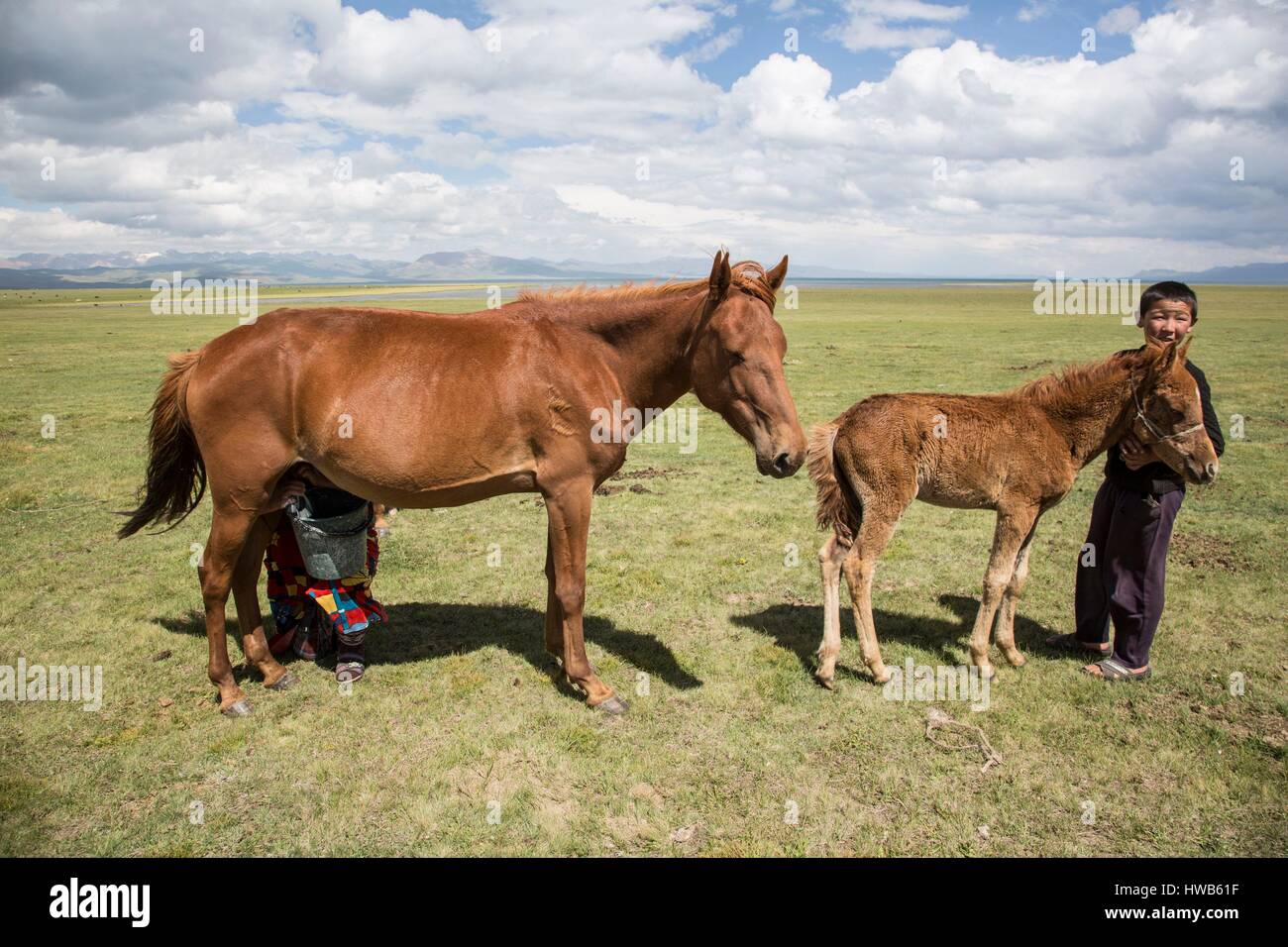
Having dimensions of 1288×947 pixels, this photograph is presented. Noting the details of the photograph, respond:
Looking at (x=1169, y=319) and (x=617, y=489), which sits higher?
(x=1169, y=319)

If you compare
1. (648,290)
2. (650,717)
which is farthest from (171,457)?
(650,717)

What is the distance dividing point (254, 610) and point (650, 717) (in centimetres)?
327

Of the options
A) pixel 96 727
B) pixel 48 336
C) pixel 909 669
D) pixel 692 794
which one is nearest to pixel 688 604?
pixel 909 669

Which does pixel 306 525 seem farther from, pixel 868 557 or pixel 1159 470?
pixel 1159 470

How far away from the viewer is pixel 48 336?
4081 centimetres

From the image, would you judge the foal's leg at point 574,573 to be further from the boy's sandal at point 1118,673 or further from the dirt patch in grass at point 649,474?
the dirt patch in grass at point 649,474

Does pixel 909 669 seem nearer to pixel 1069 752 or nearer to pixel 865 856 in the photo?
pixel 1069 752

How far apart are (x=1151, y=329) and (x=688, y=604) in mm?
4654

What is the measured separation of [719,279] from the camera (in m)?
4.67

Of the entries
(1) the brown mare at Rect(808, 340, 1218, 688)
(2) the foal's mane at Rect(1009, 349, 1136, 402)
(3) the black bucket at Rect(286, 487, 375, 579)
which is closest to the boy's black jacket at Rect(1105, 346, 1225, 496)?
(2) the foal's mane at Rect(1009, 349, 1136, 402)

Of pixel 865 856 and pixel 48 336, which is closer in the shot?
pixel 865 856

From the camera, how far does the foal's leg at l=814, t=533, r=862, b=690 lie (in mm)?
5668

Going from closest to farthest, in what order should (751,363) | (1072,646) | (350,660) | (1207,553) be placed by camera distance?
(751,363)
(350,660)
(1072,646)
(1207,553)
